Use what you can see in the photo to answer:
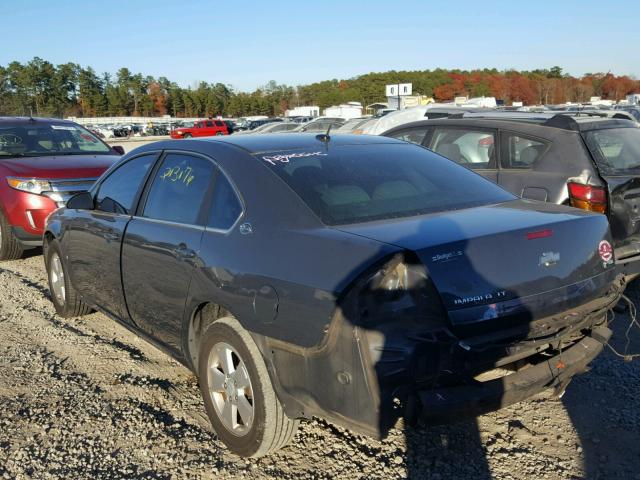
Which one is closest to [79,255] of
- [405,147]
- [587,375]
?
[405,147]

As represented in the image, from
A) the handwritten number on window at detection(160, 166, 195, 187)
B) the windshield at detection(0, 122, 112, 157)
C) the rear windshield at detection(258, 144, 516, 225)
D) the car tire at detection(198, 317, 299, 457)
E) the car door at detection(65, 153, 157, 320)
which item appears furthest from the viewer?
the windshield at detection(0, 122, 112, 157)

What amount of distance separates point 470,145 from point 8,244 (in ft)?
18.7

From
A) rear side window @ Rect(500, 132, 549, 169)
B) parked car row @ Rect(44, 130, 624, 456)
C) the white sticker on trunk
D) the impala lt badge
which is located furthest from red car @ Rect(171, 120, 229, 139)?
the impala lt badge

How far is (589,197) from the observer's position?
499 centimetres

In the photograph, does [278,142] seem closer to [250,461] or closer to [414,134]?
[250,461]

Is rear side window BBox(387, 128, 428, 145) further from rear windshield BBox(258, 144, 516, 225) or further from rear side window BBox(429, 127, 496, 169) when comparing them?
rear windshield BBox(258, 144, 516, 225)

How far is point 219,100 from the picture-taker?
123625 mm

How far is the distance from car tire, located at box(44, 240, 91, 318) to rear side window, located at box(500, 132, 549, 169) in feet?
13.4

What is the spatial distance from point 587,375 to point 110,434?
3.03 meters

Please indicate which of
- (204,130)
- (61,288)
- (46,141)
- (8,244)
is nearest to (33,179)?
(8,244)

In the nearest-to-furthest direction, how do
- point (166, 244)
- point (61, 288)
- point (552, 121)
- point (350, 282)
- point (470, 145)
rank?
1. point (350, 282)
2. point (166, 244)
3. point (61, 288)
4. point (552, 121)
5. point (470, 145)

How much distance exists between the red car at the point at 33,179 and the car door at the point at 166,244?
147 inches

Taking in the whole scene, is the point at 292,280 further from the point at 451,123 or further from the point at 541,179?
the point at 451,123

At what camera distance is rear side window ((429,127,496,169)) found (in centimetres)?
596
